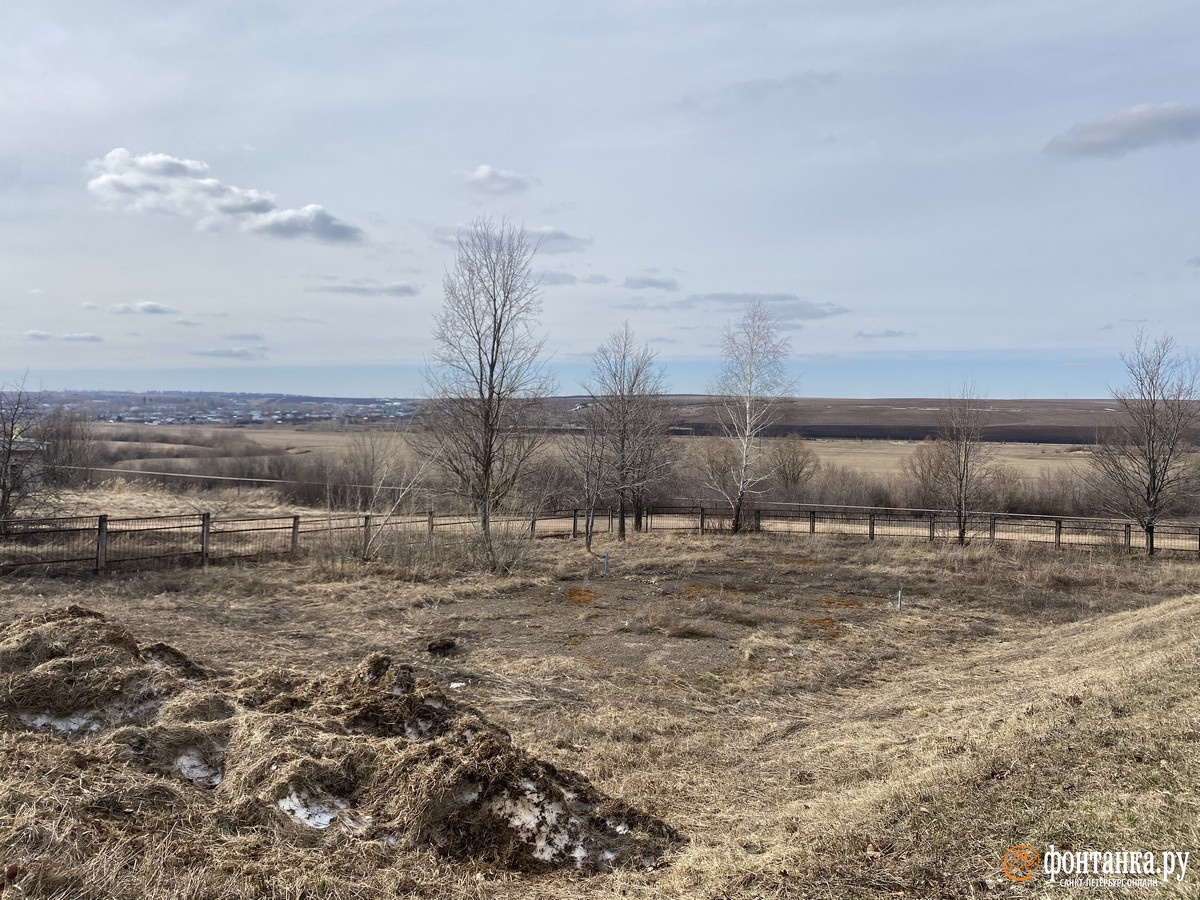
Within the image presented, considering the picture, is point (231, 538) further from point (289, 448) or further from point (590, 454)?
point (289, 448)

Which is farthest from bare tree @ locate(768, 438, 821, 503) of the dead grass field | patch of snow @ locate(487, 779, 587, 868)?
patch of snow @ locate(487, 779, 587, 868)

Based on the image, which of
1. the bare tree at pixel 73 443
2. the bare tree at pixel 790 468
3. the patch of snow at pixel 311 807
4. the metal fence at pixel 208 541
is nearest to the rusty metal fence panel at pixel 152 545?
the metal fence at pixel 208 541

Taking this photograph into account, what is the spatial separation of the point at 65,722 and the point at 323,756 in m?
2.12

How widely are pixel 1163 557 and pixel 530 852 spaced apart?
931 inches

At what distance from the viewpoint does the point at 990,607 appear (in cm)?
1448

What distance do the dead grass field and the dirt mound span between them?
217 millimetres

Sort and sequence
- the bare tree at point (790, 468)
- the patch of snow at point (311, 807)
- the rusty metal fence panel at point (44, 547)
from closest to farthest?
the patch of snow at point (311, 807)
the rusty metal fence panel at point (44, 547)
the bare tree at point (790, 468)

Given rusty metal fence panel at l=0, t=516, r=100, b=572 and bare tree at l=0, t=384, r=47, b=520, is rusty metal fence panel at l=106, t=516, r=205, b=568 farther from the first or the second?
bare tree at l=0, t=384, r=47, b=520

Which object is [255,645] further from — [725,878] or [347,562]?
[725,878]

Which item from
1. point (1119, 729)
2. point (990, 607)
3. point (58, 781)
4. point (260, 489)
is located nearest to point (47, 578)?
point (58, 781)

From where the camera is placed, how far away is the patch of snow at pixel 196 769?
4.69m

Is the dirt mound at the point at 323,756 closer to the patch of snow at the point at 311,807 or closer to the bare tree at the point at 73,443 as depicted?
the patch of snow at the point at 311,807

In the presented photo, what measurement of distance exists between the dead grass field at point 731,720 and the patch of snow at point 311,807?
230mm

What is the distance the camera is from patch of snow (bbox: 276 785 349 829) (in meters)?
4.28
